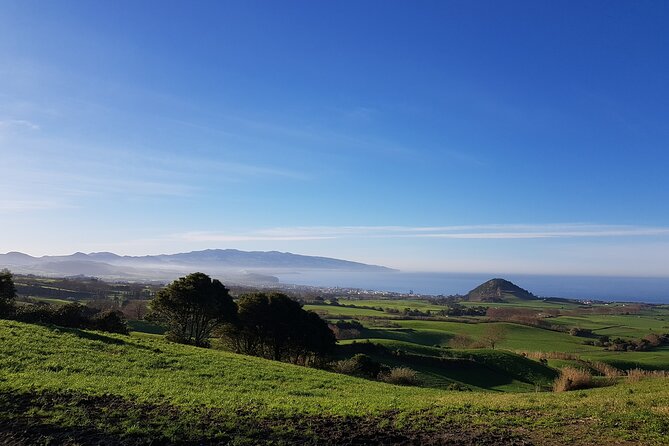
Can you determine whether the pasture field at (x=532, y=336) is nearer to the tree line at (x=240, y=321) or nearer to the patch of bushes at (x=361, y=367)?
the tree line at (x=240, y=321)

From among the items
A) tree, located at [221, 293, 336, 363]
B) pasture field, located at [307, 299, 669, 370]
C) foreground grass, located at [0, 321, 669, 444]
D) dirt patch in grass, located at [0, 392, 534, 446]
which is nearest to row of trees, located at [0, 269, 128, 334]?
tree, located at [221, 293, 336, 363]

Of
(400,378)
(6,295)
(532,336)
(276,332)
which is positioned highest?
(6,295)

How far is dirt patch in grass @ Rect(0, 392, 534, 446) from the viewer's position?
35.9ft

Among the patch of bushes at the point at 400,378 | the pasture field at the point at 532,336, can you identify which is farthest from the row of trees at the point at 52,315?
the pasture field at the point at 532,336

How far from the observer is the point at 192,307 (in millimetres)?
40938

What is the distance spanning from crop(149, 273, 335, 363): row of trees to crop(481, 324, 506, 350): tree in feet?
154

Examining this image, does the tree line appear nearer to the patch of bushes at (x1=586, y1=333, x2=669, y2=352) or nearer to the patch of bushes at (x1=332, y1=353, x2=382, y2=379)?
the patch of bushes at (x1=332, y1=353, x2=382, y2=379)

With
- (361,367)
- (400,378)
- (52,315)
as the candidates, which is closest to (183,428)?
(400,378)

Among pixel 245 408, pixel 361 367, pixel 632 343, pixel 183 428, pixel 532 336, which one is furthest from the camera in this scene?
pixel 532 336

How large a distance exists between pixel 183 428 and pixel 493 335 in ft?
273

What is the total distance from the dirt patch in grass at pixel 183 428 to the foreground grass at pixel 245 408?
0.10ft

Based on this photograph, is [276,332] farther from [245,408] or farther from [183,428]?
→ [183,428]

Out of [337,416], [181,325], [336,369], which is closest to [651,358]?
[336,369]

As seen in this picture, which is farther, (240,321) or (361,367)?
(240,321)
